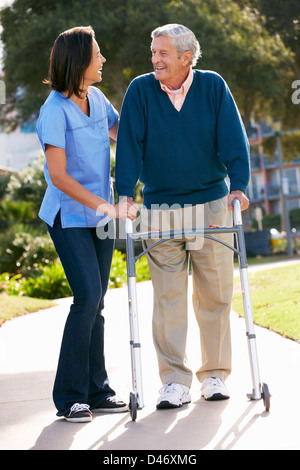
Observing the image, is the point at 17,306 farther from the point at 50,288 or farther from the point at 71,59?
the point at 71,59

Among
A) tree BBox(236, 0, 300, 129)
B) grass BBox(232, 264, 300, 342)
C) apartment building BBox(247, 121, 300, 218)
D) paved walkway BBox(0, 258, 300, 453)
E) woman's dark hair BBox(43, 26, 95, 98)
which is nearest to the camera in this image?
paved walkway BBox(0, 258, 300, 453)

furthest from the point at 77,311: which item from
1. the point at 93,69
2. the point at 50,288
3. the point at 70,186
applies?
the point at 50,288

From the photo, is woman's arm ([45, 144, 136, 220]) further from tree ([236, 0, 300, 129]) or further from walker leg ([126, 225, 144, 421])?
tree ([236, 0, 300, 129])

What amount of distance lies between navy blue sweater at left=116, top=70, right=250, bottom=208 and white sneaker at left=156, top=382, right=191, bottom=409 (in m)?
1.02

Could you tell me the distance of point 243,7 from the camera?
82.6 ft

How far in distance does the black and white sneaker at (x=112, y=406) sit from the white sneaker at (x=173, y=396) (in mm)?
199

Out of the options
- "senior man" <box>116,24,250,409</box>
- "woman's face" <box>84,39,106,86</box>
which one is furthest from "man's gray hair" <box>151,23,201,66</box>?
"woman's face" <box>84,39,106,86</box>

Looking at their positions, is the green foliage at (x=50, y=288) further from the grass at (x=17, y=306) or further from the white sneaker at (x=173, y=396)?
the white sneaker at (x=173, y=396)

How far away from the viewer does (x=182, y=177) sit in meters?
4.11

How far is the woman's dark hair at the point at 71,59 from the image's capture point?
386 centimetres

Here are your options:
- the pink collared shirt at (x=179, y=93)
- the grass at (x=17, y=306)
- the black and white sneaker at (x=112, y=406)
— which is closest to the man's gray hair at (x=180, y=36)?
the pink collared shirt at (x=179, y=93)

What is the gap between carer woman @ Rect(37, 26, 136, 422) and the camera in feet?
12.5

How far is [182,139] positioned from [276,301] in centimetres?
461
